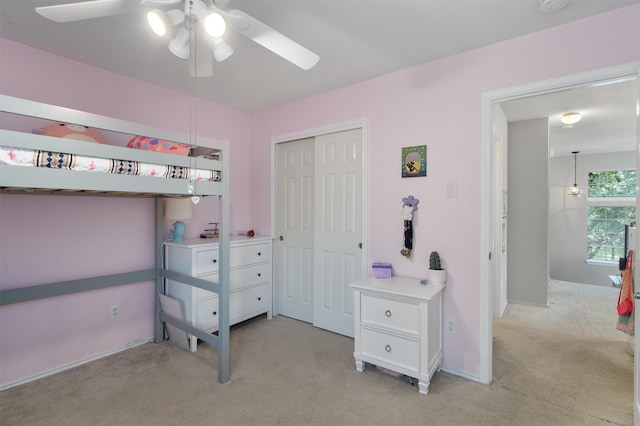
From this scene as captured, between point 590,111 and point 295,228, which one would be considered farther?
point 590,111

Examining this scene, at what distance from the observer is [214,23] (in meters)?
1.32

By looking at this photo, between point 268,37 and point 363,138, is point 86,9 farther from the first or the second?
point 363,138

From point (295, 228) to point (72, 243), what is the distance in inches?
77.6

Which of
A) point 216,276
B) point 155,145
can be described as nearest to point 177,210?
point 216,276

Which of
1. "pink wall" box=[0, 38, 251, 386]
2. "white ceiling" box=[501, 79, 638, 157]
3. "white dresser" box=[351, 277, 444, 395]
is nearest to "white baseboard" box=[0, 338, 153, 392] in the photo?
"pink wall" box=[0, 38, 251, 386]

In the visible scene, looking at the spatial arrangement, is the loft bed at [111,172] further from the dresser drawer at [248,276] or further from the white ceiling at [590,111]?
the white ceiling at [590,111]

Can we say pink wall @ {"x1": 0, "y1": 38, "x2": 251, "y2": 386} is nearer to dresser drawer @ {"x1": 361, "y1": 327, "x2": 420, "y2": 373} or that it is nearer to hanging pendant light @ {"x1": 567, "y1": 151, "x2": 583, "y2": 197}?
dresser drawer @ {"x1": 361, "y1": 327, "x2": 420, "y2": 373}

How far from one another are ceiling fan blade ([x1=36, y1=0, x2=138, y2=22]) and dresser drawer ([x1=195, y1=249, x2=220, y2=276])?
1794 mm

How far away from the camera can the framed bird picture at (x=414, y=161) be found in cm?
245

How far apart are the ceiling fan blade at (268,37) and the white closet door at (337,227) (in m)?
1.36

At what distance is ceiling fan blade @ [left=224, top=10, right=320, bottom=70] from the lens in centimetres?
135

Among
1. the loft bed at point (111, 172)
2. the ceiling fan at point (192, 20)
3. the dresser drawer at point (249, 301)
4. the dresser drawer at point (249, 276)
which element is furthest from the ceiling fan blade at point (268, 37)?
the dresser drawer at point (249, 301)

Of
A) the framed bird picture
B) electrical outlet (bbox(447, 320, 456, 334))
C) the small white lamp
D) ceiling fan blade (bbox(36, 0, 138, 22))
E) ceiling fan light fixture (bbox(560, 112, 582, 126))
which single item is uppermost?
ceiling fan light fixture (bbox(560, 112, 582, 126))

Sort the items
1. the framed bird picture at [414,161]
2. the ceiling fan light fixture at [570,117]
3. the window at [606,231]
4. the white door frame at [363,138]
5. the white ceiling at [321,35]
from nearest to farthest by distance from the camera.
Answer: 1. the white ceiling at [321,35]
2. the framed bird picture at [414,161]
3. the white door frame at [363,138]
4. the ceiling fan light fixture at [570,117]
5. the window at [606,231]
